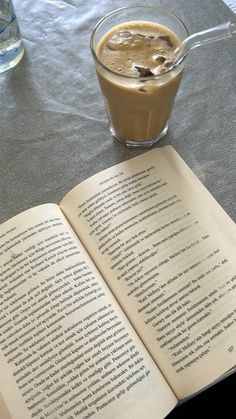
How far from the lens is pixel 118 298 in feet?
1.77

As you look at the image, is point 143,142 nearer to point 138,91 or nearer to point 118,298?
point 138,91

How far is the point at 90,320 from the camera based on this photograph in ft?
1.72

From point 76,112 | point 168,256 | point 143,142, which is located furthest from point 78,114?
point 168,256

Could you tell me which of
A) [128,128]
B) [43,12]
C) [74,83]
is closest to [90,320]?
[128,128]

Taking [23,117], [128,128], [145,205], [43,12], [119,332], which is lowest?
[119,332]

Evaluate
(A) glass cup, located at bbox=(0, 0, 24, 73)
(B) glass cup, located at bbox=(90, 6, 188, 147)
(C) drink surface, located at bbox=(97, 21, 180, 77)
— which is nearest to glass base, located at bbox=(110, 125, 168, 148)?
(B) glass cup, located at bbox=(90, 6, 188, 147)

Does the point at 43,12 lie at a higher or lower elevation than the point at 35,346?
higher

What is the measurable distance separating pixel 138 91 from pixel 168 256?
204mm

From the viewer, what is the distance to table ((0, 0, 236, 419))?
0.64m

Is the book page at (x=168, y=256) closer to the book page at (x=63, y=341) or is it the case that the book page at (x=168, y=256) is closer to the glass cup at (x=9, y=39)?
the book page at (x=63, y=341)

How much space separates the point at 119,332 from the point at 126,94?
0.28 metres

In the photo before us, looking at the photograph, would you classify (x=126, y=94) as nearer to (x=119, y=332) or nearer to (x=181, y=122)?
(x=181, y=122)

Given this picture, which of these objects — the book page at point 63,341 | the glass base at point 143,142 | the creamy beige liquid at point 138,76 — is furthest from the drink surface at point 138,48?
the book page at point 63,341

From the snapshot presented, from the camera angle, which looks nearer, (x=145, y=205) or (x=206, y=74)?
(x=145, y=205)
